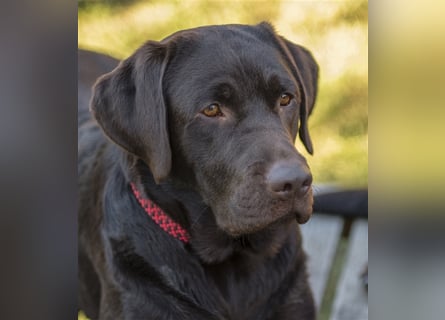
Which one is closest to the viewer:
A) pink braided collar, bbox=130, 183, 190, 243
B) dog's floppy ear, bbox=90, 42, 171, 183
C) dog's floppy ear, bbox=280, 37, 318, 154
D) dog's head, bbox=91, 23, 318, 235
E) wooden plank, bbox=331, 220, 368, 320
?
dog's head, bbox=91, 23, 318, 235

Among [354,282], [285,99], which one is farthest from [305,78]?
[354,282]

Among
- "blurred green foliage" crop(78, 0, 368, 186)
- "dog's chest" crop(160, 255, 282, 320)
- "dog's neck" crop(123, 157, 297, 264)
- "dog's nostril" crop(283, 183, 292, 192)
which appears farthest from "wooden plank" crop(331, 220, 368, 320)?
"dog's nostril" crop(283, 183, 292, 192)

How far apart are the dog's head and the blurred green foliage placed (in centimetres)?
20

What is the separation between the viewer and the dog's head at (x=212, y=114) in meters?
2.11

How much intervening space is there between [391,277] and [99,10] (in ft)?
4.59

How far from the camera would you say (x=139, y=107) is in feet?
7.34

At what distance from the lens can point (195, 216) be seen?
2354 millimetres

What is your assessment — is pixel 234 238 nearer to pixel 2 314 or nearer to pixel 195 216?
pixel 195 216

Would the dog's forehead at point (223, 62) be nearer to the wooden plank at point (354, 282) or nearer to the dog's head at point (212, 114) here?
the dog's head at point (212, 114)

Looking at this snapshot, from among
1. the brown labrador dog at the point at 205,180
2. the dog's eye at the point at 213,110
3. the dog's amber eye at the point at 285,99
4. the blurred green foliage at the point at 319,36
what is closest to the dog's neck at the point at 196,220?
the brown labrador dog at the point at 205,180

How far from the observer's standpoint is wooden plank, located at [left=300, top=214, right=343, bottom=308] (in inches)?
121

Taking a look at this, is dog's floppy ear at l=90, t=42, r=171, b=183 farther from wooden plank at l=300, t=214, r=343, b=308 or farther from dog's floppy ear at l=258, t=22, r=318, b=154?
wooden plank at l=300, t=214, r=343, b=308

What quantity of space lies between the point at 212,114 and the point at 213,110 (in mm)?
13

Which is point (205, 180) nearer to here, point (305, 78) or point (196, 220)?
point (196, 220)
